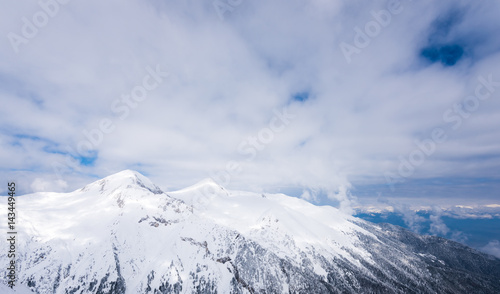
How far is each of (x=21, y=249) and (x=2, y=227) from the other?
29.8 metres

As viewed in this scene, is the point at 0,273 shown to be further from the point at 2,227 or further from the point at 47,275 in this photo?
the point at 2,227

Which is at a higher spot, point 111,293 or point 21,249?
point 21,249

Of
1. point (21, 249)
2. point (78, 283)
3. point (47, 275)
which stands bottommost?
point (78, 283)

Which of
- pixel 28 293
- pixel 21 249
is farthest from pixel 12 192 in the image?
pixel 21 249

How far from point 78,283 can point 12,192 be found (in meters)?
202

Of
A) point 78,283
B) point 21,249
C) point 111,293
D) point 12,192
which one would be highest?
point 12,192

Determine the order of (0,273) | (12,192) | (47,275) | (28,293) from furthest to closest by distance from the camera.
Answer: (47,275) < (0,273) < (12,192) < (28,293)

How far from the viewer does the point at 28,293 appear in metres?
53.1

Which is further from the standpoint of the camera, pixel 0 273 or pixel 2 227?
pixel 2 227

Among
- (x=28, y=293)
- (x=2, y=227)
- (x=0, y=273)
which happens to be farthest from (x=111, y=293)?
(x=28, y=293)

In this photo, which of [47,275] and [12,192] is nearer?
[12,192]

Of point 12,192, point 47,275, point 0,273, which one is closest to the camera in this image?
point 12,192

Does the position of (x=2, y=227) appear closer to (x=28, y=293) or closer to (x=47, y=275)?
(x=47, y=275)

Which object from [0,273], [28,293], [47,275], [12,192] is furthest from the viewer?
[47,275]
